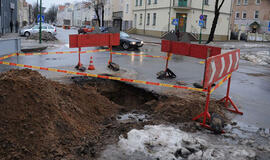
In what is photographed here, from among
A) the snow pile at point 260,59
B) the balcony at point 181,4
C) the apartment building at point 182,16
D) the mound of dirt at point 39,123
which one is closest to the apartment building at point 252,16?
the apartment building at point 182,16

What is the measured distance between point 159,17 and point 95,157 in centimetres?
3857

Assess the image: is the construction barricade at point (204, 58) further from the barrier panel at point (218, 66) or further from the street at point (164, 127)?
the street at point (164, 127)

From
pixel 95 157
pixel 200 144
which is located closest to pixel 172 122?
pixel 200 144

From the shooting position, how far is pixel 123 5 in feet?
181

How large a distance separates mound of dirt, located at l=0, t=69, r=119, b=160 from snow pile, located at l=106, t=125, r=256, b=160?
1.92 ft

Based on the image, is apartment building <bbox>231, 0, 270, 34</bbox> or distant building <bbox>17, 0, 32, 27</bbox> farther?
distant building <bbox>17, 0, 32, 27</bbox>

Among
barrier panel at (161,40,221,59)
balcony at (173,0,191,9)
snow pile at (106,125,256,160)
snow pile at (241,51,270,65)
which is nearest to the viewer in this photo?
snow pile at (106,125,256,160)

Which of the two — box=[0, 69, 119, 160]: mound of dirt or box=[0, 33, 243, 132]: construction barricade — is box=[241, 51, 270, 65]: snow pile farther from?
box=[0, 69, 119, 160]: mound of dirt

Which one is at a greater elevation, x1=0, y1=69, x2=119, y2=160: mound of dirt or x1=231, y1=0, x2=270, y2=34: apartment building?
x1=231, y1=0, x2=270, y2=34: apartment building

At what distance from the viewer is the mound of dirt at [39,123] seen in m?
4.01

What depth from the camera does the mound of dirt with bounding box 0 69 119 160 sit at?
4008 mm

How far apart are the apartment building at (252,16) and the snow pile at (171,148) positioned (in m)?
52.6

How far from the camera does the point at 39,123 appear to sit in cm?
436

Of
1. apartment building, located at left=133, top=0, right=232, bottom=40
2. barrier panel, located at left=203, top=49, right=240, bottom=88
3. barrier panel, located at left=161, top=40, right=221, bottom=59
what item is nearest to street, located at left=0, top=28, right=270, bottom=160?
barrier panel, located at left=203, top=49, right=240, bottom=88
